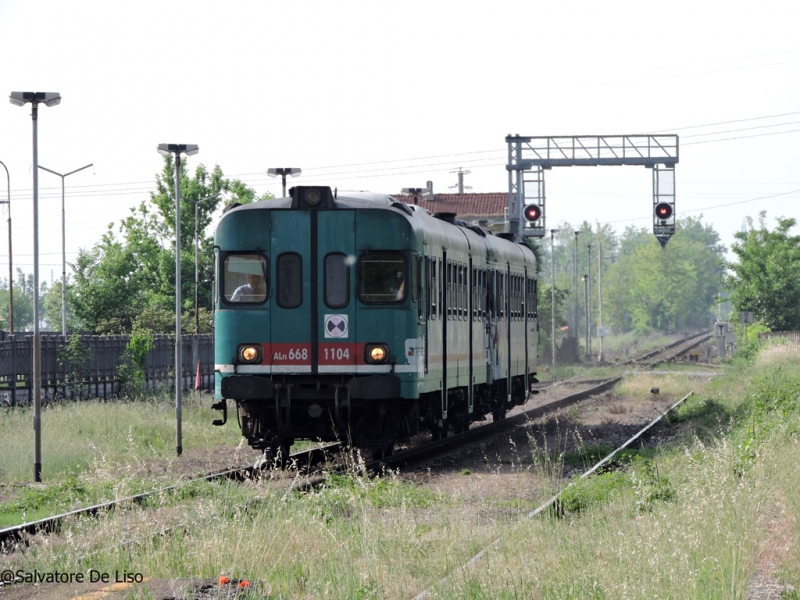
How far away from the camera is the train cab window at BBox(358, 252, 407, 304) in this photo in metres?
15.3

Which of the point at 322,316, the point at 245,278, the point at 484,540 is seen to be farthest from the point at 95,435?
the point at 484,540

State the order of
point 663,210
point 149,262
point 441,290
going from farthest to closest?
point 149,262, point 663,210, point 441,290

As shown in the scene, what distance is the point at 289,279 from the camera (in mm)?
15430

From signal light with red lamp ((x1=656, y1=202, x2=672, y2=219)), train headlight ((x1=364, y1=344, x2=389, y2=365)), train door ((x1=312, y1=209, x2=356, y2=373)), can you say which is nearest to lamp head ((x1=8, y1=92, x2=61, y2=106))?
train door ((x1=312, y1=209, x2=356, y2=373))

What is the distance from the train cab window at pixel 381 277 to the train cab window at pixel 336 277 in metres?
0.18

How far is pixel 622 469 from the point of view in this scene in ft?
48.7

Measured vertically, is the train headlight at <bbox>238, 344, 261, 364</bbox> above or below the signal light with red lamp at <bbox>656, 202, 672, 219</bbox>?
below

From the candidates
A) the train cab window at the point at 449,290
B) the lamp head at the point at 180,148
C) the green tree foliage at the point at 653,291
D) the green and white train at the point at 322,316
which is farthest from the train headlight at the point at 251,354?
the green tree foliage at the point at 653,291

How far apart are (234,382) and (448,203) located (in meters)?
68.0

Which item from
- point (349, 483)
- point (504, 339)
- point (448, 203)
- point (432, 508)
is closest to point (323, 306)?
point (349, 483)

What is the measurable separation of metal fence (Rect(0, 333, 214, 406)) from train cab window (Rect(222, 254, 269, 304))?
1299 centimetres

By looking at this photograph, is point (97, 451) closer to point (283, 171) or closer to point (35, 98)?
point (35, 98)

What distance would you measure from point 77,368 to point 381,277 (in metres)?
17.6

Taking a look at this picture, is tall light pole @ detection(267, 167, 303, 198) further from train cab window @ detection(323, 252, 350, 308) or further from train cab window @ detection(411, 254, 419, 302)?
train cab window @ detection(411, 254, 419, 302)
